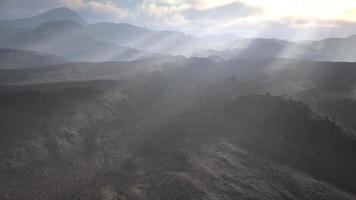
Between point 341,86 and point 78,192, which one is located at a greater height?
point 341,86

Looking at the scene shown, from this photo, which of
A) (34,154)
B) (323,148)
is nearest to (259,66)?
(323,148)

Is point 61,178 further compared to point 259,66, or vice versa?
point 259,66

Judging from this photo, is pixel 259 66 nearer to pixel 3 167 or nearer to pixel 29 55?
pixel 3 167

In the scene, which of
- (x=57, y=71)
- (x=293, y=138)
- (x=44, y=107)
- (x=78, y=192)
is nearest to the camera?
(x=78, y=192)

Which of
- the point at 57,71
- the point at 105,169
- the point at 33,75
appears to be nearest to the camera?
the point at 105,169

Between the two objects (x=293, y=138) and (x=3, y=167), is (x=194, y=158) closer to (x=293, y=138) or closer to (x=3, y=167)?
(x=293, y=138)

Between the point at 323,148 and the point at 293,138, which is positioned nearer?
the point at 323,148

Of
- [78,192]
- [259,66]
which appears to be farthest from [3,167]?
[259,66]

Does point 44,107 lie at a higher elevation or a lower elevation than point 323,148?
higher

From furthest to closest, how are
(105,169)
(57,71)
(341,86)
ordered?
(57,71), (341,86), (105,169)
